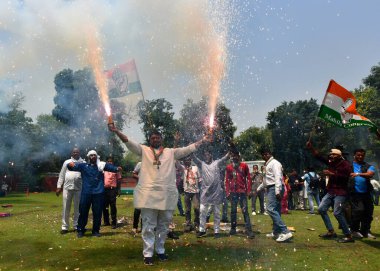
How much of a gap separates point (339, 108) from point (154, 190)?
5.40 metres

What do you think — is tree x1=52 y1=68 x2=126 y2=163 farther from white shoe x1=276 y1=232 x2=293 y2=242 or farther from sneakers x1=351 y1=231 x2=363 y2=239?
sneakers x1=351 y1=231 x2=363 y2=239

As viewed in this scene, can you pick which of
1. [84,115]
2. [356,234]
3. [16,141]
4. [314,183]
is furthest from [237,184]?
[84,115]

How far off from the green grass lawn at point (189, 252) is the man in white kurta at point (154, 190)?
567 millimetres

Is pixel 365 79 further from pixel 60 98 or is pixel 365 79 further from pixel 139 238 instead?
pixel 139 238

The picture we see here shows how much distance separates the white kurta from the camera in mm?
7438

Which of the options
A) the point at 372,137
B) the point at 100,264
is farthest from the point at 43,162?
the point at 372,137

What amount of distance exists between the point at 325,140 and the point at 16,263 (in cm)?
5732

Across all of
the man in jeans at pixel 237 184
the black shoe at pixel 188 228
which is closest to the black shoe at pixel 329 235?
the man in jeans at pixel 237 184

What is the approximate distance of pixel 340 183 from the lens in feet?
31.1

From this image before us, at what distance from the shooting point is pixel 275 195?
9688mm

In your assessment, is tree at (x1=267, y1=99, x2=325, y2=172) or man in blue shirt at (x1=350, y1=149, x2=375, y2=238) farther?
tree at (x1=267, y1=99, x2=325, y2=172)

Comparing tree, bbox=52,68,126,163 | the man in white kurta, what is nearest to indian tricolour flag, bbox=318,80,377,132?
the man in white kurta

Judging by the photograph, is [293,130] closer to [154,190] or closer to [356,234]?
[356,234]

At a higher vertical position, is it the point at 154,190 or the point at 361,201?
the point at 154,190
